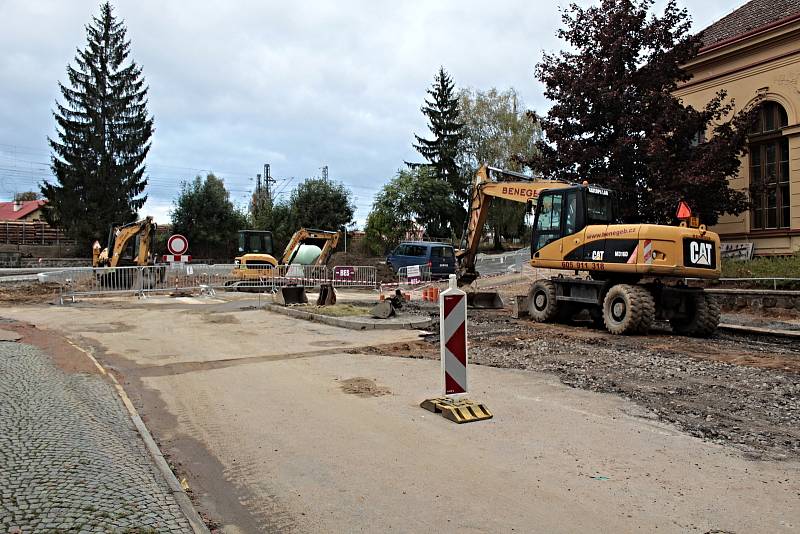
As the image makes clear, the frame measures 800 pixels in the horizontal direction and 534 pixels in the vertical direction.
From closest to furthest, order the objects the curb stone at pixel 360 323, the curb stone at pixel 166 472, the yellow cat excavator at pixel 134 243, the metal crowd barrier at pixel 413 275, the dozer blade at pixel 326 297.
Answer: the curb stone at pixel 166 472
the curb stone at pixel 360 323
the dozer blade at pixel 326 297
the yellow cat excavator at pixel 134 243
the metal crowd barrier at pixel 413 275

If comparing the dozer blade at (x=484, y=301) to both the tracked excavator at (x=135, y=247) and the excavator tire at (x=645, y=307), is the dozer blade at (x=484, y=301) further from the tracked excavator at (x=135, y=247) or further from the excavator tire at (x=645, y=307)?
the tracked excavator at (x=135, y=247)

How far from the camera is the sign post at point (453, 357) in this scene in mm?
6297

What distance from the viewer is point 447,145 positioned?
5038 cm

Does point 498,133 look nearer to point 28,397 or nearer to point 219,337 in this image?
point 219,337

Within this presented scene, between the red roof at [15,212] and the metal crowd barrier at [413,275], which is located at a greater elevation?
the red roof at [15,212]

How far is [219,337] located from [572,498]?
9609 mm

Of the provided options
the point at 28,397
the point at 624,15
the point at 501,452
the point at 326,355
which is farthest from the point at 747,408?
the point at 624,15

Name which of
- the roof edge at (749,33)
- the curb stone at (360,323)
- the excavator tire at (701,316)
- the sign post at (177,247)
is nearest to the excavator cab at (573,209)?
the excavator tire at (701,316)

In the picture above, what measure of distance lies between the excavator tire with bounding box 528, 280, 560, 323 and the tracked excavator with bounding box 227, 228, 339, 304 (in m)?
13.3

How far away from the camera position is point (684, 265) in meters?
12.5

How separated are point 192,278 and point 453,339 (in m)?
20.7

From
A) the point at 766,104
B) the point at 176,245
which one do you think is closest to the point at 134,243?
the point at 176,245

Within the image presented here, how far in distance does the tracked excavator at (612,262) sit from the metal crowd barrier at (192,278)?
12990mm

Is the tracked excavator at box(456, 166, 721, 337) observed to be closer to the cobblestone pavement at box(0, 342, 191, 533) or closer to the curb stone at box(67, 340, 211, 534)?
the curb stone at box(67, 340, 211, 534)
